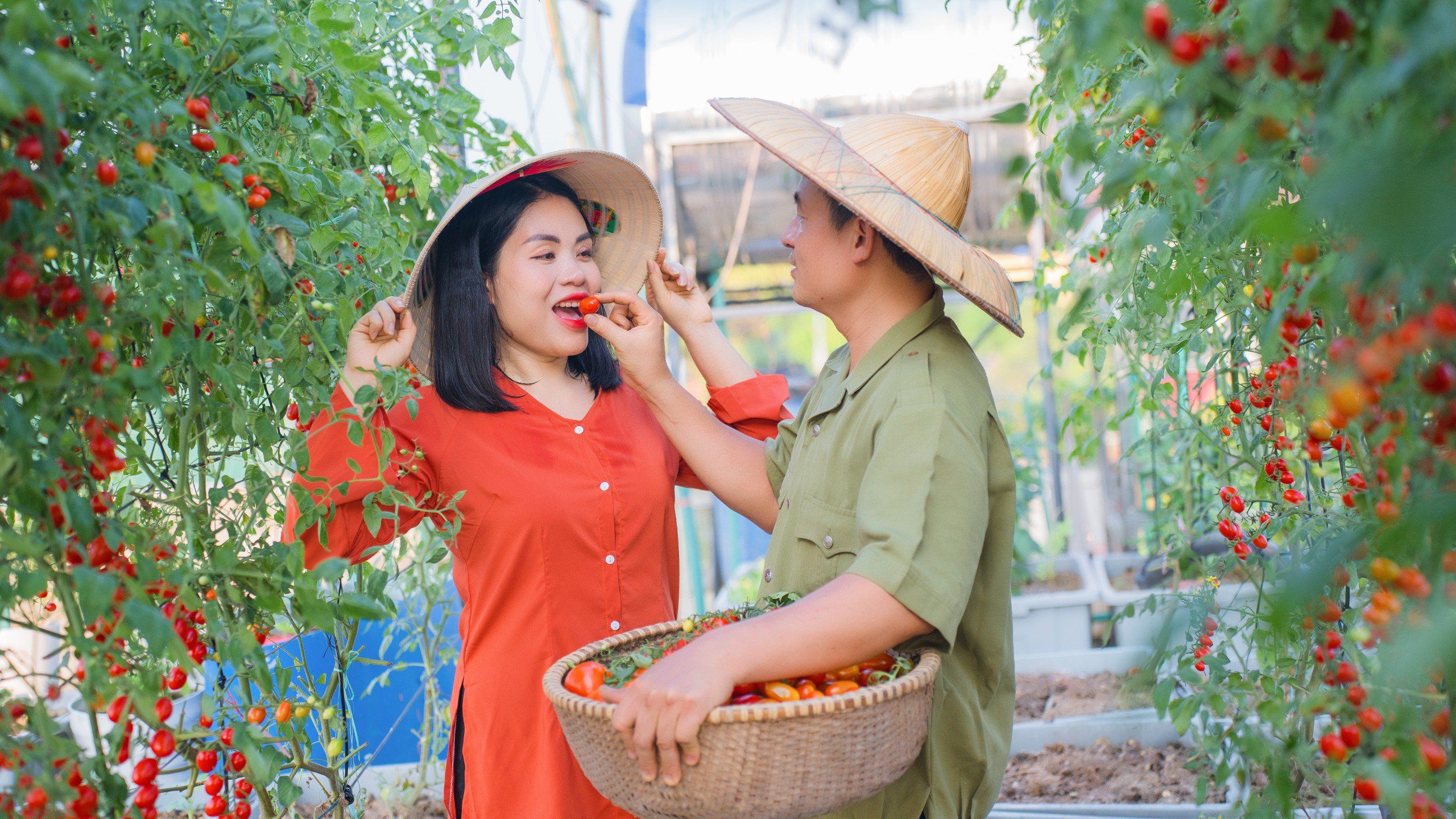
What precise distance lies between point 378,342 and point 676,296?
0.63 metres

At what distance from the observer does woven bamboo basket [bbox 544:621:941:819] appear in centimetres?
102

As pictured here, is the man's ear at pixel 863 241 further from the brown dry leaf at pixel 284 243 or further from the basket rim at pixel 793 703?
the brown dry leaf at pixel 284 243

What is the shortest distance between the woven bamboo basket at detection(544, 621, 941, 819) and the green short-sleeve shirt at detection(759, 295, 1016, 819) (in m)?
0.13

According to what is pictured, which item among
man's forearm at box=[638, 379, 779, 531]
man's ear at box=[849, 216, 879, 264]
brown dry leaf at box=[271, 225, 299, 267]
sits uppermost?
brown dry leaf at box=[271, 225, 299, 267]

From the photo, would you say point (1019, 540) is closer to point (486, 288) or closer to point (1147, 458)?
point (1147, 458)

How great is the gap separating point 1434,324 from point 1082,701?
2.73 m

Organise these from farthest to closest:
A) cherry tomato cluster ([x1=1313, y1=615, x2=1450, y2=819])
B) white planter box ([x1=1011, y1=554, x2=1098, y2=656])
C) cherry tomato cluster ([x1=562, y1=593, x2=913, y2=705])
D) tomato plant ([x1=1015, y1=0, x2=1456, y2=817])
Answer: white planter box ([x1=1011, y1=554, x2=1098, y2=656]) < cherry tomato cluster ([x1=562, y1=593, x2=913, y2=705]) < cherry tomato cluster ([x1=1313, y1=615, x2=1450, y2=819]) < tomato plant ([x1=1015, y1=0, x2=1456, y2=817])

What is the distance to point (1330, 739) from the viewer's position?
32.3 inches

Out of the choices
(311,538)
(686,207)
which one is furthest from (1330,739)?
(686,207)

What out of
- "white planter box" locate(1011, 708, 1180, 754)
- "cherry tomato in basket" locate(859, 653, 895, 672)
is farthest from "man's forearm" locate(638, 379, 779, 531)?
"white planter box" locate(1011, 708, 1180, 754)

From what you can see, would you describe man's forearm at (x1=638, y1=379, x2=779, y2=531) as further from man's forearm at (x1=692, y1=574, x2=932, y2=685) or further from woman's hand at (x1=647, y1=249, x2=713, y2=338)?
man's forearm at (x1=692, y1=574, x2=932, y2=685)

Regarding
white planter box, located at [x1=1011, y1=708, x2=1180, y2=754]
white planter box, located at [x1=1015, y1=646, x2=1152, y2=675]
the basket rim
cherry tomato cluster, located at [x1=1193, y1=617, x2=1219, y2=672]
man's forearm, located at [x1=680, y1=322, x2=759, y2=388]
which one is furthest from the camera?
white planter box, located at [x1=1015, y1=646, x2=1152, y2=675]

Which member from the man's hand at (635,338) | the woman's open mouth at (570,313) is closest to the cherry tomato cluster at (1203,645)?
the man's hand at (635,338)

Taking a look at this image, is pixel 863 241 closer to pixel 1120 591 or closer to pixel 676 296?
pixel 676 296
